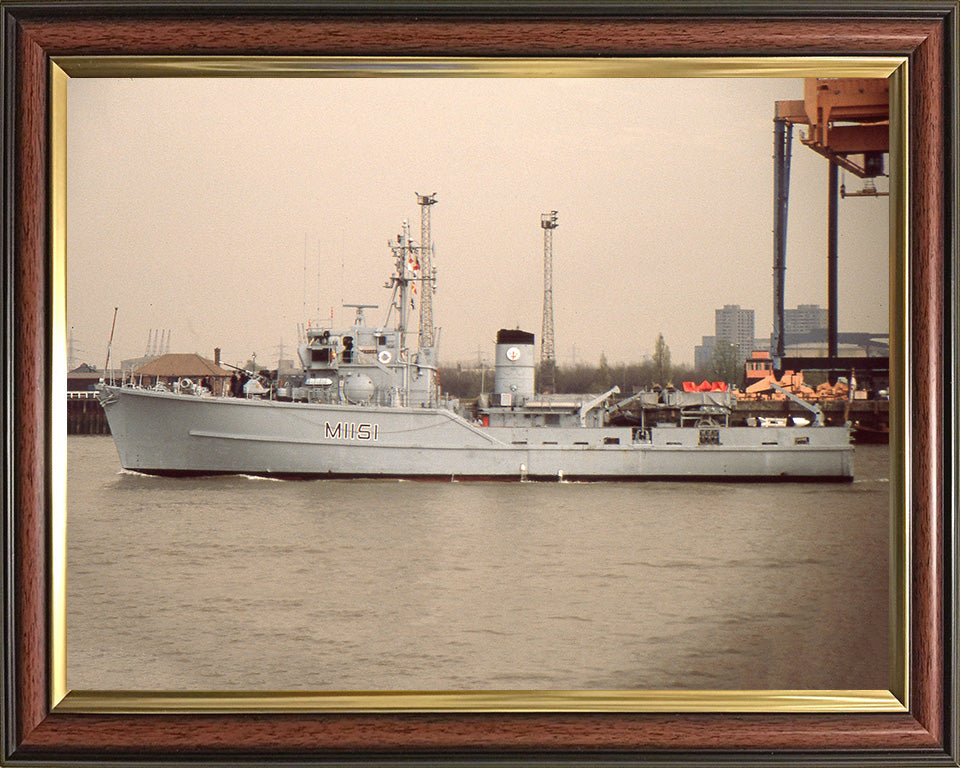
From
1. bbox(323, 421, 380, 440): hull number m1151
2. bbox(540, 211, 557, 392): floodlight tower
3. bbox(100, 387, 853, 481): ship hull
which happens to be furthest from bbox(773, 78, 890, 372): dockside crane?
bbox(323, 421, 380, 440): hull number m1151

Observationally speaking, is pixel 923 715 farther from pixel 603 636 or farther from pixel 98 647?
pixel 98 647

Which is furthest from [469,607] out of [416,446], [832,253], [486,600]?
[416,446]

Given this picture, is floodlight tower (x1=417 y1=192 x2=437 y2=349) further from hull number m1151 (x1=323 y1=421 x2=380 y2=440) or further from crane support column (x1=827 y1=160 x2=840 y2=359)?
hull number m1151 (x1=323 y1=421 x2=380 y2=440)

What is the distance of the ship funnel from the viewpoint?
3.21 m

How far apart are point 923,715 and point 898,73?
2.02 metres

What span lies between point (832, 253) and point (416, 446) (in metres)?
3.95

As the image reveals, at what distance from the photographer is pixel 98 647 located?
2758 millimetres

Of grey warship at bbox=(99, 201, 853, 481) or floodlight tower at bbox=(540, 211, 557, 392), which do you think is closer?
floodlight tower at bbox=(540, 211, 557, 392)

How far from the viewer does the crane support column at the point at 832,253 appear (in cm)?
292

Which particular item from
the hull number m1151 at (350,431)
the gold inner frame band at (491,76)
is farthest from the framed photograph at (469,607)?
the hull number m1151 at (350,431)

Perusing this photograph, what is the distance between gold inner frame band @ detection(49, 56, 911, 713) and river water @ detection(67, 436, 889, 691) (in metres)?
0.05

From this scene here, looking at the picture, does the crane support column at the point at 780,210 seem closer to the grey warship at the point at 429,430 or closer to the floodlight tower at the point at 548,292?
the grey warship at the point at 429,430

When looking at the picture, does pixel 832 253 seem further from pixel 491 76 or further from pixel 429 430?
pixel 429 430

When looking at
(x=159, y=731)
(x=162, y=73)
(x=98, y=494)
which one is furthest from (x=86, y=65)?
(x=159, y=731)
